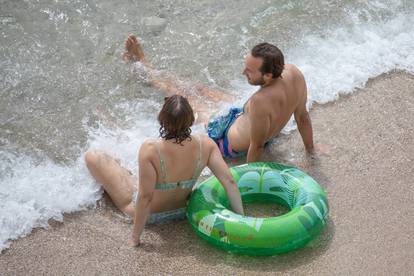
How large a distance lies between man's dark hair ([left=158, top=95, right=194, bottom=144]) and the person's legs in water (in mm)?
1768

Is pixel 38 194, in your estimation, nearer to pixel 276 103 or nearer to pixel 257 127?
pixel 257 127

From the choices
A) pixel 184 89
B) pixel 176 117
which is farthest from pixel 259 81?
pixel 184 89

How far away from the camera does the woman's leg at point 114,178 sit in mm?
4824

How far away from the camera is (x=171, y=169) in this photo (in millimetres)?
4309

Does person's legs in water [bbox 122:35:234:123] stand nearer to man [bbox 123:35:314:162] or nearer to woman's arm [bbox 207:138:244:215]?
man [bbox 123:35:314:162]

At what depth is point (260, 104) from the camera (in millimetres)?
4812

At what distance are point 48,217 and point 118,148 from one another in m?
1.11

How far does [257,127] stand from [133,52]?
2.51 meters

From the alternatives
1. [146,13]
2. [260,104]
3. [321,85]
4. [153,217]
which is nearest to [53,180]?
[153,217]

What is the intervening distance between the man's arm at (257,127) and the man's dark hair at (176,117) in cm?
84

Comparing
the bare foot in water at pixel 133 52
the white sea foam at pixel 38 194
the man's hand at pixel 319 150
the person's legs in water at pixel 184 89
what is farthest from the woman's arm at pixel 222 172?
the bare foot in water at pixel 133 52

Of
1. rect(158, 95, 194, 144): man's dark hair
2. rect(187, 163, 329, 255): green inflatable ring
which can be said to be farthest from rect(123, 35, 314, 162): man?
rect(158, 95, 194, 144): man's dark hair

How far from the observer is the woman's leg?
190 inches

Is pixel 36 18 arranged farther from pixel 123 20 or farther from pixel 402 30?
pixel 402 30
